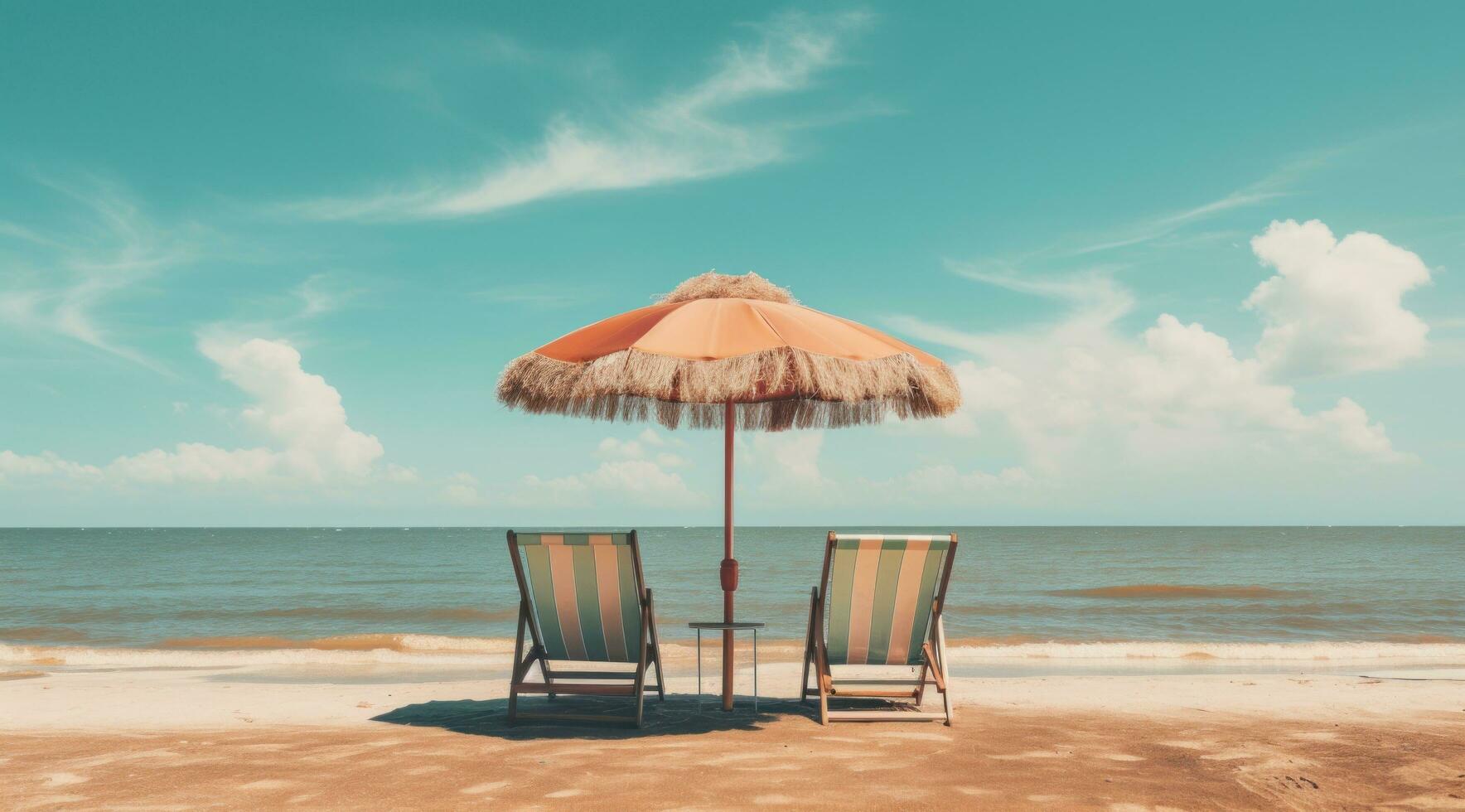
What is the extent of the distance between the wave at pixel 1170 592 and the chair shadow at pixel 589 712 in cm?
1860

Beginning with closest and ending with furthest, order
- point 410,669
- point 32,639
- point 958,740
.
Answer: point 958,740
point 410,669
point 32,639

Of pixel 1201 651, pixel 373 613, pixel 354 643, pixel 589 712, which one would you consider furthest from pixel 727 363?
pixel 373 613

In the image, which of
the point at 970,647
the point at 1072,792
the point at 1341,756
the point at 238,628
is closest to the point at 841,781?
the point at 1072,792

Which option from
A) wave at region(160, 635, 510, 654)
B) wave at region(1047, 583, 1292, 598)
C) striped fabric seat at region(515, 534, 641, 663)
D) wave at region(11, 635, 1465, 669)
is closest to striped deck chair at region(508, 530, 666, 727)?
striped fabric seat at region(515, 534, 641, 663)

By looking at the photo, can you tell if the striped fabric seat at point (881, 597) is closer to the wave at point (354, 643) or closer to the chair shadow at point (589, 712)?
the chair shadow at point (589, 712)

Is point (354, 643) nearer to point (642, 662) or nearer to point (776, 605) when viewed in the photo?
point (776, 605)

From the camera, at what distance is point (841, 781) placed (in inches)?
150

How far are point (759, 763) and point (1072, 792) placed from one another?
4.35 ft

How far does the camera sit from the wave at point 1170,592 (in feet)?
71.9

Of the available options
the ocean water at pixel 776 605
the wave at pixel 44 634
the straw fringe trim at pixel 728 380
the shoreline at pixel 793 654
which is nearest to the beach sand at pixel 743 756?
the straw fringe trim at pixel 728 380

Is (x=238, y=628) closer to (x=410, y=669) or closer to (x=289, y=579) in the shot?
(x=410, y=669)

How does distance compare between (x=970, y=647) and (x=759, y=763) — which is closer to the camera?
(x=759, y=763)

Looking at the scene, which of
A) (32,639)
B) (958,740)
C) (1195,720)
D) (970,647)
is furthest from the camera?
(32,639)

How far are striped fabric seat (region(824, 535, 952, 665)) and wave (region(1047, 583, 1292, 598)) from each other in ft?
61.2
